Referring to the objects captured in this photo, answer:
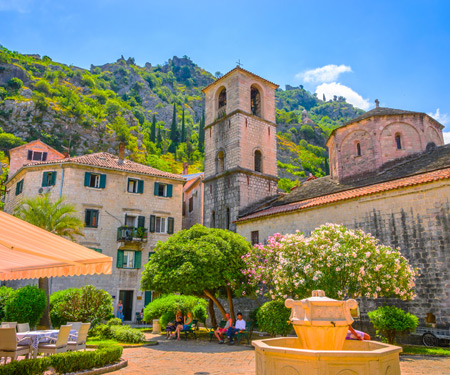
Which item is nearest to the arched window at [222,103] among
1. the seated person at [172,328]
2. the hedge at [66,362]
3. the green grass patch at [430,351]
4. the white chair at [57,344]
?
the seated person at [172,328]

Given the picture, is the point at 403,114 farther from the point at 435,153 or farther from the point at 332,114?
the point at 332,114

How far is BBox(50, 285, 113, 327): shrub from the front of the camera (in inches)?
634

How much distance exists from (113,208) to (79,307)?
12355 mm

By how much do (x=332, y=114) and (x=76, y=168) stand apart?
517 feet

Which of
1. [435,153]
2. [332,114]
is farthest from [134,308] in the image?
[332,114]

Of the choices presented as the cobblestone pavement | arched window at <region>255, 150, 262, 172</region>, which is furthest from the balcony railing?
the cobblestone pavement

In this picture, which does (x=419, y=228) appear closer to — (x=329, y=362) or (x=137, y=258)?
(x=329, y=362)

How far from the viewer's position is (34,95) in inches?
Result: 2813

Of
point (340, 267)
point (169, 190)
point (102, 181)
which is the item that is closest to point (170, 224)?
point (169, 190)

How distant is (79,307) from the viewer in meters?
16.2

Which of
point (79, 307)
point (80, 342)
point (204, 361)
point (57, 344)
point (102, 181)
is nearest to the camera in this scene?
point (57, 344)

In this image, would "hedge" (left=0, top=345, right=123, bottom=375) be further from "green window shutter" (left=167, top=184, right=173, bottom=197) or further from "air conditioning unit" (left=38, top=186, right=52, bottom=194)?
"green window shutter" (left=167, top=184, right=173, bottom=197)

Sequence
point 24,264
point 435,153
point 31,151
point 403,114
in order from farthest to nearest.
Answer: point 31,151 → point 403,114 → point 435,153 → point 24,264

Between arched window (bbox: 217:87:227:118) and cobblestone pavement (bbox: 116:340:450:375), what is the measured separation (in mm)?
20042
